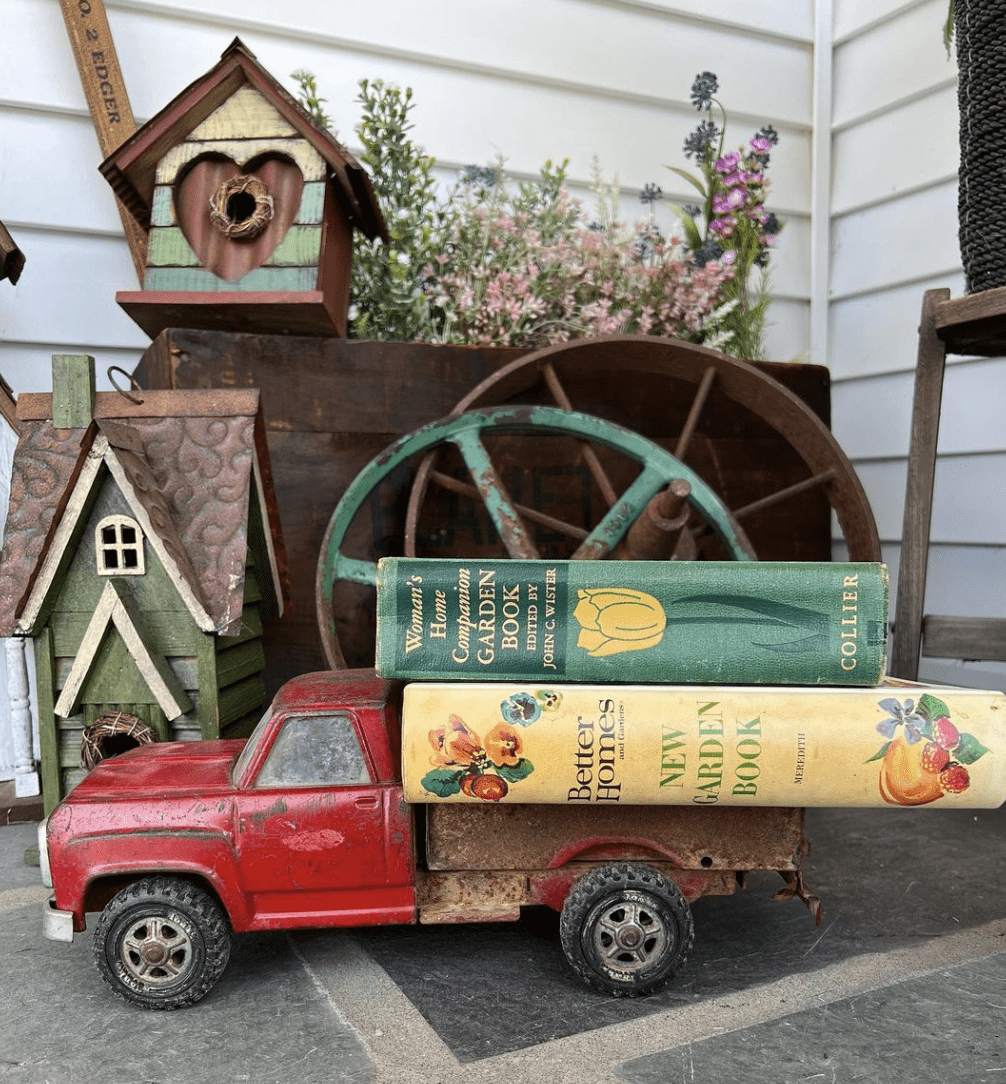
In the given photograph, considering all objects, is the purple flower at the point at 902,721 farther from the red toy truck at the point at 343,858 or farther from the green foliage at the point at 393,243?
the green foliage at the point at 393,243

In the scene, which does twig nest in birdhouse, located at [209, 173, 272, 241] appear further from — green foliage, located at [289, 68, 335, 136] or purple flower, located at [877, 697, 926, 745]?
purple flower, located at [877, 697, 926, 745]

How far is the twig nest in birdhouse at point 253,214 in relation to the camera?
2.47 metres

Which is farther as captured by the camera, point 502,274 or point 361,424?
point 502,274

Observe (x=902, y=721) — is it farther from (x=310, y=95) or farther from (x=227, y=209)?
(x=310, y=95)

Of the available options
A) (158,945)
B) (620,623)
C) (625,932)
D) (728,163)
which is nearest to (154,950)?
(158,945)

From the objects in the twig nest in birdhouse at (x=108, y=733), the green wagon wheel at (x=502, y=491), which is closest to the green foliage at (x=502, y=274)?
the green wagon wheel at (x=502, y=491)

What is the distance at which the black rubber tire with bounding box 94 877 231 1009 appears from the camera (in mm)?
1510

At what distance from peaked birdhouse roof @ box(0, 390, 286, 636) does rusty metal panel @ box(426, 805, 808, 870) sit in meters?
0.64

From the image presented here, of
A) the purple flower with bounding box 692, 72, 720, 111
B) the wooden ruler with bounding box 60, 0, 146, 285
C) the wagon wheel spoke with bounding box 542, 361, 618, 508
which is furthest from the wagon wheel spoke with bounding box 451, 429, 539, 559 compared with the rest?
the purple flower with bounding box 692, 72, 720, 111

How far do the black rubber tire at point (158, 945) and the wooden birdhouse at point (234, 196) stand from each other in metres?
1.46

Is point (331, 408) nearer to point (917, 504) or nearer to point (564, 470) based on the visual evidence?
point (564, 470)

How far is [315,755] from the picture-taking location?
5.24ft

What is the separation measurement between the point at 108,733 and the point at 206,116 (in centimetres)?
159

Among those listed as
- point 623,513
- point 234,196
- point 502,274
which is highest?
point 234,196
